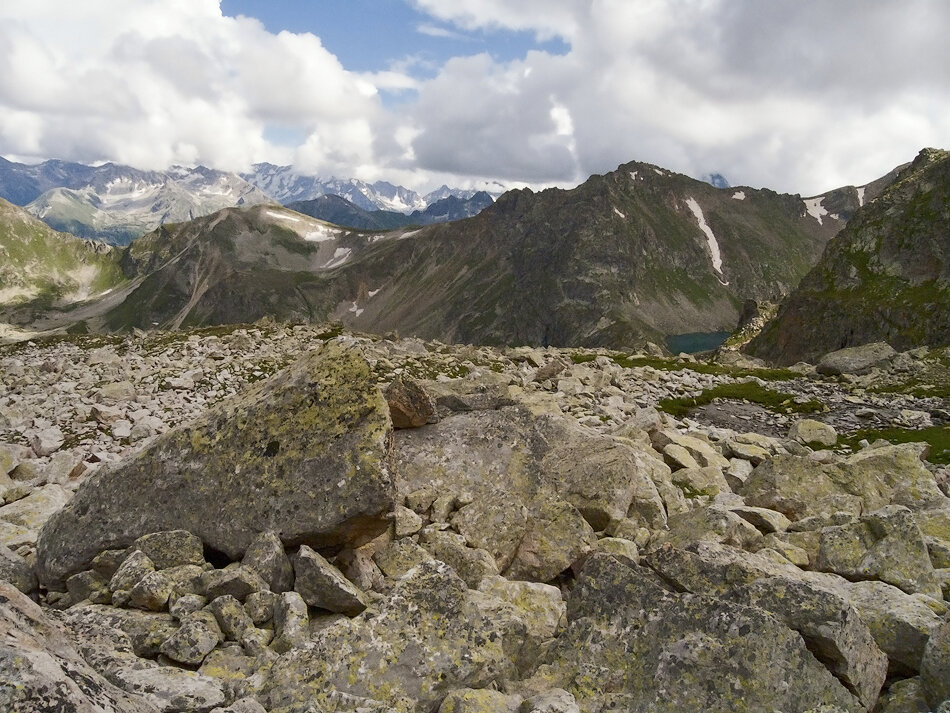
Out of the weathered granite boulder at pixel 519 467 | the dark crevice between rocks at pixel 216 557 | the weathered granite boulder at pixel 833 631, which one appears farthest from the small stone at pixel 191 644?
the weathered granite boulder at pixel 833 631

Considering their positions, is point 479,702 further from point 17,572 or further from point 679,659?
point 17,572

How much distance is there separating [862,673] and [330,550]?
744cm

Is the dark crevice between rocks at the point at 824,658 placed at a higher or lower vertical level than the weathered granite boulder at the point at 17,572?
lower

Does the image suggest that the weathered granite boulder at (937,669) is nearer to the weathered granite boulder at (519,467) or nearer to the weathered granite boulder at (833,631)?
the weathered granite boulder at (833,631)

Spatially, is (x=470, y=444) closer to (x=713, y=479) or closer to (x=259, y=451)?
(x=259, y=451)

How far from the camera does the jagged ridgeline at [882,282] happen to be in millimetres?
109250

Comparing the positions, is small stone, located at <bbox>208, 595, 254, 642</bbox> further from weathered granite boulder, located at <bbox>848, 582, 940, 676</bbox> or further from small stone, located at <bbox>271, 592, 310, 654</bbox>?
weathered granite boulder, located at <bbox>848, 582, 940, 676</bbox>

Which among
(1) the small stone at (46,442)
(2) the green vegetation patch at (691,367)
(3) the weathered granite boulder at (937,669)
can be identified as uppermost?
(2) the green vegetation patch at (691,367)

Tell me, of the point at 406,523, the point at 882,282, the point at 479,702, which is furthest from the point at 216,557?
the point at 882,282

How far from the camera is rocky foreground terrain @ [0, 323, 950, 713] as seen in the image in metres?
6.71

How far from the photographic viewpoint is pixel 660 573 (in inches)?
335

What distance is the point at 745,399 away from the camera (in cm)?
4328

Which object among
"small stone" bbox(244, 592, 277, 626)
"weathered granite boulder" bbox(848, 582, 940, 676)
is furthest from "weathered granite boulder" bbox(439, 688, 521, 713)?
"weathered granite boulder" bbox(848, 582, 940, 676)

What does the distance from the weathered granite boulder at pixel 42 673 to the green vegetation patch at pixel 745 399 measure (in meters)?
36.7
